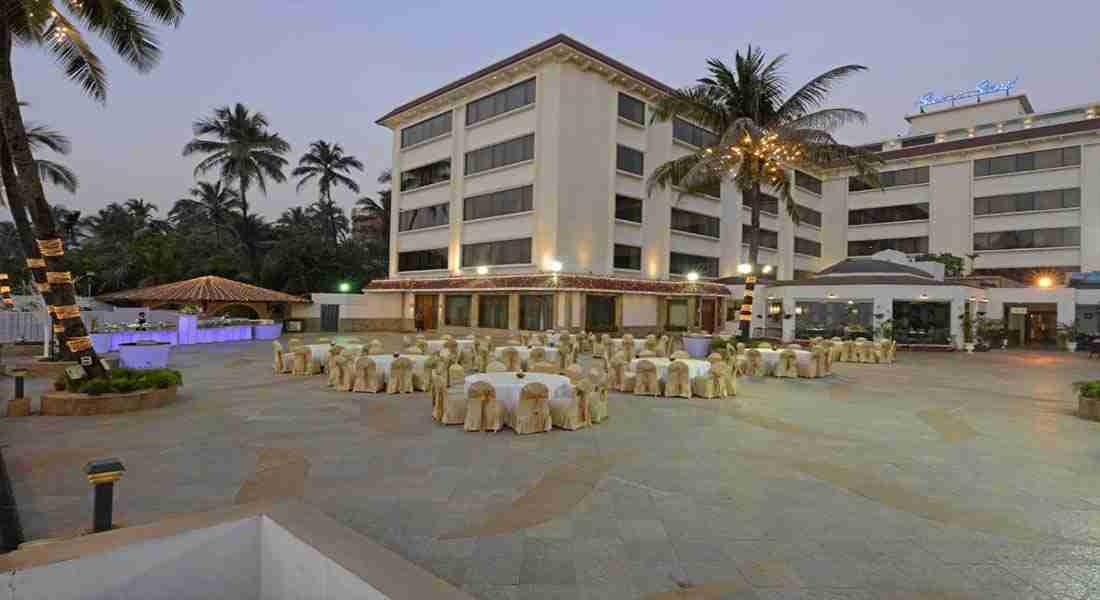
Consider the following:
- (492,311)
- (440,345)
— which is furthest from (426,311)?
(440,345)

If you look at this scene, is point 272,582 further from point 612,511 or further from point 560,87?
point 560,87

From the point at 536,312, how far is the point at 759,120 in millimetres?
14812

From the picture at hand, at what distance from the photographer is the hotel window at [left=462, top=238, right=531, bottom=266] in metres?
30.1

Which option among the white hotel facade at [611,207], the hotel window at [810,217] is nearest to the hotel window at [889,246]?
the white hotel facade at [611,207]

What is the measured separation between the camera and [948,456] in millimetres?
7648

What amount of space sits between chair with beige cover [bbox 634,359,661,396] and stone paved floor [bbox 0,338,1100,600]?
1.41m

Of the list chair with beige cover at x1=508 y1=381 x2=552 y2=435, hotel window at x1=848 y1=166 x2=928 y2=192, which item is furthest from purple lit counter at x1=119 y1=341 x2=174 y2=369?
hotel window at x1=848 y1=166 x2=928 y2=192

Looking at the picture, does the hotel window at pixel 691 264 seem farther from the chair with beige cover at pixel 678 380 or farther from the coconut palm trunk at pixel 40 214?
the coconut palm trunk at pixel 40 214

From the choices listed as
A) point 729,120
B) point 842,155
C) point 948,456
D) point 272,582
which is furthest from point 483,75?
point 272,582

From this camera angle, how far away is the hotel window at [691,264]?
113ft

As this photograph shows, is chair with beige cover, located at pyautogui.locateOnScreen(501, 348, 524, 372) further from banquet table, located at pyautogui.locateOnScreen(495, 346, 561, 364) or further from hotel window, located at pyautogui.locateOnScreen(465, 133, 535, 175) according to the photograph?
hotel window, located at pyautogui.locateOnScreen(465, 133, 535, 175)

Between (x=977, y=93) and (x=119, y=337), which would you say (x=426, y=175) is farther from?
(x=977, y=93)

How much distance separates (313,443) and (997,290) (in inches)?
1563

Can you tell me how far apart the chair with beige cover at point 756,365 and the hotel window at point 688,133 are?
20279 mm
